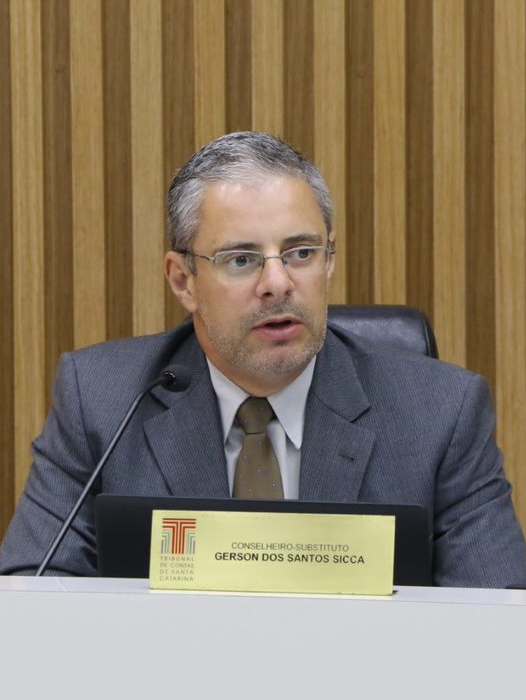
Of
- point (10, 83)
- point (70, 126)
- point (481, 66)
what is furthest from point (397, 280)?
point (10, 83)

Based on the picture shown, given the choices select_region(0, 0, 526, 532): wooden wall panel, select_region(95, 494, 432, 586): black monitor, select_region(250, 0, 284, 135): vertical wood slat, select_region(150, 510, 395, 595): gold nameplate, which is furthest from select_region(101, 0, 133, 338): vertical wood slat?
select_region(150, 510, 395, 595): gold nameplate

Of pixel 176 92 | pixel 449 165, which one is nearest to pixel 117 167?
pixel 176 92

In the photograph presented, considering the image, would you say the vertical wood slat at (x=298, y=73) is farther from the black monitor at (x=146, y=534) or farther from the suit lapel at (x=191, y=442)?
the black monitor at (x=146, y=534)

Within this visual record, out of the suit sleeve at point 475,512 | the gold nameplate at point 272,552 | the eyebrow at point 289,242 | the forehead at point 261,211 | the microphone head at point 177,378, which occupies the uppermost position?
the forehead at point 261,211

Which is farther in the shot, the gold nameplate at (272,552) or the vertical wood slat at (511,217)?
the vertical wood slat at (511,217)

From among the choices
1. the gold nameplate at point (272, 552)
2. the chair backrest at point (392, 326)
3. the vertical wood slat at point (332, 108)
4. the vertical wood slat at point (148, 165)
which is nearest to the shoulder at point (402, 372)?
the chair backrest at point (392, 326)

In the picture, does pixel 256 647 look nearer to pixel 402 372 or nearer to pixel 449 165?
pixel 402 372

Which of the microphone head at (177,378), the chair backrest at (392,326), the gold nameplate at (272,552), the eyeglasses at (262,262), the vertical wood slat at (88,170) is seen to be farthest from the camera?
the vertical wood slat at (88,170)

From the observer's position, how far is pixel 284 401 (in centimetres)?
205

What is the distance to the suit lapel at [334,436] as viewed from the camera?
1.97 meters

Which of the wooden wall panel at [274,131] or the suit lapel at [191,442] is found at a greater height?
the wooden wall panel at [274,131]

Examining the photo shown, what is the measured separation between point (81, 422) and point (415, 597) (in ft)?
3.49

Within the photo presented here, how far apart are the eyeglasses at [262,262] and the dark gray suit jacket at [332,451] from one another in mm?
220

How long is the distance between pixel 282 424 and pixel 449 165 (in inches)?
52.7
